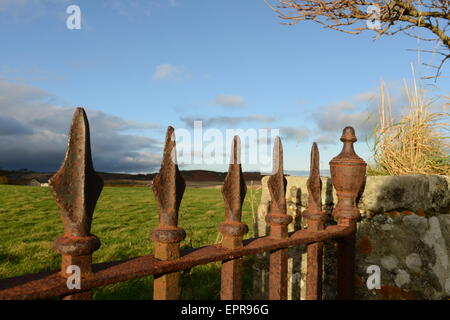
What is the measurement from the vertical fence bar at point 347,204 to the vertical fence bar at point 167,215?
4.32ft

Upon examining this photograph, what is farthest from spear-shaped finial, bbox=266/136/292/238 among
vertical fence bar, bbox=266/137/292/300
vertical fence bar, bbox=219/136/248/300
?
vertical fence bar, bbox=219/136/248/300

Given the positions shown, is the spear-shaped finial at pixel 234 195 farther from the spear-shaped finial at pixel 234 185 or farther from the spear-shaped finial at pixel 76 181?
the spear-shaped finial at pixel 76 181

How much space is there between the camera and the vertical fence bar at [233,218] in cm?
160

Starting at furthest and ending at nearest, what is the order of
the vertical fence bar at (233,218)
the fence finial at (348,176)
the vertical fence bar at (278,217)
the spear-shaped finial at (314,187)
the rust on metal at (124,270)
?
the fence finial at (348,176) < the spear-shaped finial at (314,187) < the vertical fence bar at (278,217) < the vertical fence bar at (233,218) < the rust on metal at (124,270)

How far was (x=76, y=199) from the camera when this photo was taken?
3.88ft

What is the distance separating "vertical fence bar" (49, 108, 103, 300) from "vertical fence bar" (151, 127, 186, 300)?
0.26 metres

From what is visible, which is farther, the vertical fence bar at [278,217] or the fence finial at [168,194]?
the vertical fence bar at [278,217]

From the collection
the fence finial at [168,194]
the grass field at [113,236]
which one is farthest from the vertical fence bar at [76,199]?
the grass field at [113,236]

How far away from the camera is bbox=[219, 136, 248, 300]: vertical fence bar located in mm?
1604

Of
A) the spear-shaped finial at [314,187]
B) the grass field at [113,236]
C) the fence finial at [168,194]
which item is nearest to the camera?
the fence finial at [168,194]

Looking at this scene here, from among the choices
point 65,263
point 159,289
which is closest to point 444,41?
point 159,289

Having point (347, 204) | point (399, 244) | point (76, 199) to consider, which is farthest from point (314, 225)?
point (76, 199)

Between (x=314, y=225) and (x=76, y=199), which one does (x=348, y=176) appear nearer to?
(x=314, y=225)

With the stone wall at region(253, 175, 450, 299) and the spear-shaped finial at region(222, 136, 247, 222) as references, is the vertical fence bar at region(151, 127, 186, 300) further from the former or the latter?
the stone wall at region(253, 175, 450, 299)
